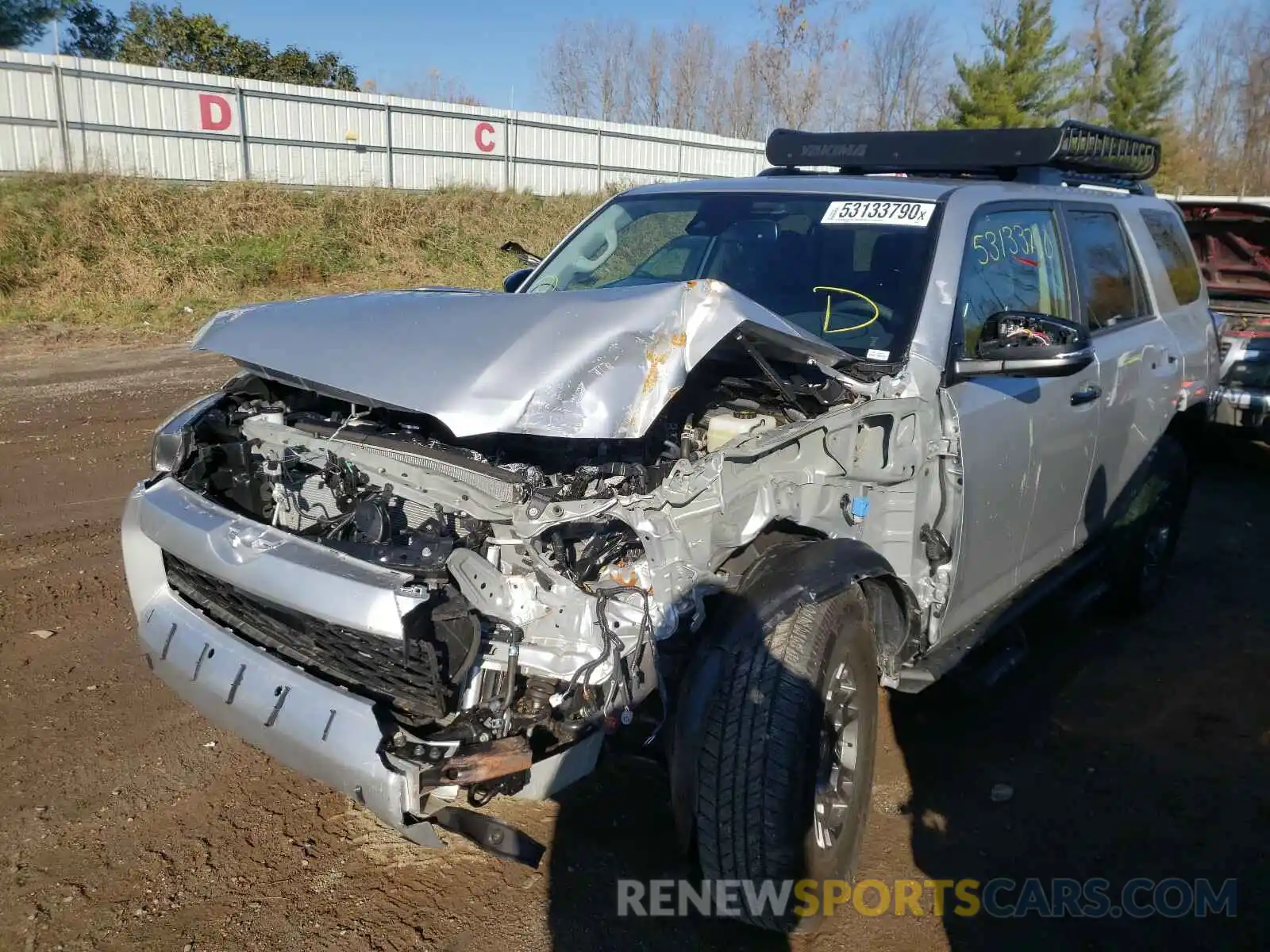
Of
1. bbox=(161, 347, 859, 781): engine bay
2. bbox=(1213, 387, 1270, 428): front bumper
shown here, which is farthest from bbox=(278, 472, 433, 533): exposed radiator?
bbox=(1213, 387, 1270, 428): front bumper

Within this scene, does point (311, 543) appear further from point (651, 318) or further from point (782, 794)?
point (782, 794)

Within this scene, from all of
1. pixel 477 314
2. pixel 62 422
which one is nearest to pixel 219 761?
pixel 477 314

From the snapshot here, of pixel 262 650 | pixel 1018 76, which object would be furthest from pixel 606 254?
pixel 1018 76

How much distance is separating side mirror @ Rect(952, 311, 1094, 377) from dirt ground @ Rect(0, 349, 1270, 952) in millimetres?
1496

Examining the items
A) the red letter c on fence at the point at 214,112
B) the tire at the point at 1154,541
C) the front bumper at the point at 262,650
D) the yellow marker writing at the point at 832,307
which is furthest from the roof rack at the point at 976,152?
the red letter c on fence at the point at 214,112

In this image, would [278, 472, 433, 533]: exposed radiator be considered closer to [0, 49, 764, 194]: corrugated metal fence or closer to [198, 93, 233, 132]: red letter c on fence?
[0, 49, 764, 194]: corrugated metal fence

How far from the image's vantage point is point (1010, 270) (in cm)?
376

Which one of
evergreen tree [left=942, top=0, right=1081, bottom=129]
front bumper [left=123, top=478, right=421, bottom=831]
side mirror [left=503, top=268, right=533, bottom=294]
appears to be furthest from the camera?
evergreen tree [left=942, top=0, right=1081, bottom=129]

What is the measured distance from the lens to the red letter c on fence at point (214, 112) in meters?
16.7

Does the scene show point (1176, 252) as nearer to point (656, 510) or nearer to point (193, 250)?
point (656, 510)

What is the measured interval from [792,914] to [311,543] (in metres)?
1.59

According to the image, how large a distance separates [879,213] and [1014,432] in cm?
94

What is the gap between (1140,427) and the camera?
182 inches

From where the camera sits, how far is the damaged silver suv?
7.88 ft
